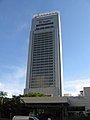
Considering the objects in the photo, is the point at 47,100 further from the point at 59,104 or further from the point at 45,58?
the point at 45,58

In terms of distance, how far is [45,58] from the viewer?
408ft

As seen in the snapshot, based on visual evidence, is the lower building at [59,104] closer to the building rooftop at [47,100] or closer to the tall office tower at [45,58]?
the building rooftop at [47,100]

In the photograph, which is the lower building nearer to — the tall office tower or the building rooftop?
the building rooftop

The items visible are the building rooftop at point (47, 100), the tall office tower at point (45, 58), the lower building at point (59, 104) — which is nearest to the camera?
the building rooftop at point (47, 100)

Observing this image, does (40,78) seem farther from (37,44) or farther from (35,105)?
(35,105)

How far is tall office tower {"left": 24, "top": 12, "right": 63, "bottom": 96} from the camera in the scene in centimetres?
11800

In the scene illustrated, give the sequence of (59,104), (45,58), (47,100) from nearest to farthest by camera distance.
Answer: (47,100)
(59,104)
(45,58)

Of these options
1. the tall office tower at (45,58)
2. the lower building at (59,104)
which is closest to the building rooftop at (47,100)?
the lower building at (59,104)

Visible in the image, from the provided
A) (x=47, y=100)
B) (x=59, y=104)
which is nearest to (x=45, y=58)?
(x=59, y=104)

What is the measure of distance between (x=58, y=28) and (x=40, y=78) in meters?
30.9

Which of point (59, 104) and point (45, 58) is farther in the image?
point (45, 58)

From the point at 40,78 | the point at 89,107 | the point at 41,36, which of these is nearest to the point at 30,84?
the point at 40,78

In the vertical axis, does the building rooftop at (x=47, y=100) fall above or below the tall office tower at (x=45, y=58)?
below

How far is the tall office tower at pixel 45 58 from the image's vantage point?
387 ft
